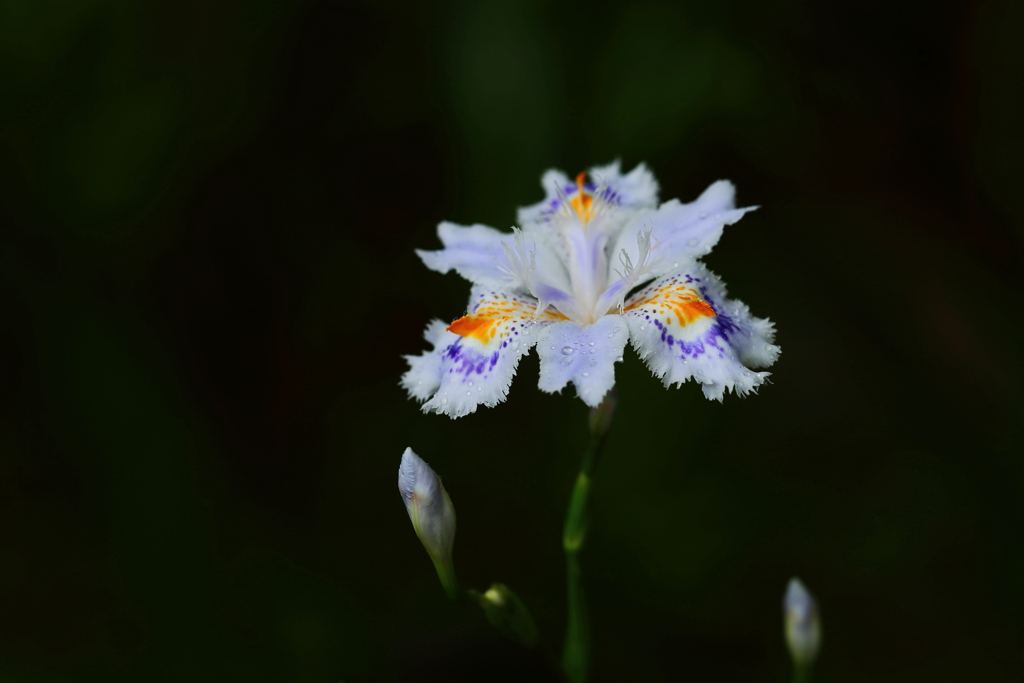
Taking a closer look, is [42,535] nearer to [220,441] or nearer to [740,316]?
[220,441]

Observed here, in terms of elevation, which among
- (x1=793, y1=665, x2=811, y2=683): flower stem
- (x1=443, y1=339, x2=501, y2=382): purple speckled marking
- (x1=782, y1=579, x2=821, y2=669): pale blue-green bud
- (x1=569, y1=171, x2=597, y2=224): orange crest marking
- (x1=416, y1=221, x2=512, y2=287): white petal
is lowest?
(x1=793, y1=665, x2=811, y2=683): flower stem

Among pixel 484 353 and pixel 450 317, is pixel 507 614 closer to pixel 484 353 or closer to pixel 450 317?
pixel 484 353

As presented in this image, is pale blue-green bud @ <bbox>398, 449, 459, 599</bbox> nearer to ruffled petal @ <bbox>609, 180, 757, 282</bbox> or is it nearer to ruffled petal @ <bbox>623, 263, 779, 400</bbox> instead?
ruffled petal @ <bbox>623, 263, 779, 400</bbox>

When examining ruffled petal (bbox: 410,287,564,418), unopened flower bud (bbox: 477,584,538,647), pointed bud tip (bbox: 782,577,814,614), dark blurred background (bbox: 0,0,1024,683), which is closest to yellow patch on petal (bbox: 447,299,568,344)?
ruffled petal (bbox: 410,287,564,418)

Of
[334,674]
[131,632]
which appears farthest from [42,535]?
[334,674]

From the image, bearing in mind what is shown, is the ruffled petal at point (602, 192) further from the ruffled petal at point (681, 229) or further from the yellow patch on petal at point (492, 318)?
the yellow patch on petal at point (492, 318)

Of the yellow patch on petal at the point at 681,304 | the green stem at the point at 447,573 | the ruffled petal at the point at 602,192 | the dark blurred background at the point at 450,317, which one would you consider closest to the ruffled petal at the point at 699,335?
the yellow patch on petal at the point at 681,304
